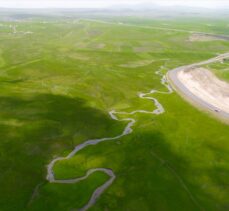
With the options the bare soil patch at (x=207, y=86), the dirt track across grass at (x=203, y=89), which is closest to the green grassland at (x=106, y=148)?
the dirt track across grass at (x=203, y=89)

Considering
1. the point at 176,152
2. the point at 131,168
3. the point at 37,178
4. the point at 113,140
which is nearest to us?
the point at 37,178

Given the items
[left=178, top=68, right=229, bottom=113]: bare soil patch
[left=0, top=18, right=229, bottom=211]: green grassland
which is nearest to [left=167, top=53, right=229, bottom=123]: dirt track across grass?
[left=178, top=68, right=229, bottom=113]: bare soil patch

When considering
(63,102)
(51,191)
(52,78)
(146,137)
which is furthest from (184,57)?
(51,191)

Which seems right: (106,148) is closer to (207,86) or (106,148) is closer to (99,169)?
(99,169)

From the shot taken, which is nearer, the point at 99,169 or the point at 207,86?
the point at 99,169

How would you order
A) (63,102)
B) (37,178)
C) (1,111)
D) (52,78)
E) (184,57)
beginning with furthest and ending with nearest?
(184,57), (52,78), (63,102), (1,111), (37,178)

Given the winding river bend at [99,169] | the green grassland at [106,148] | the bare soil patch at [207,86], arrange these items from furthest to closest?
the bare soil patch at [207,86] → the winding river bend at [99,169] → the green grassland at [106,148]

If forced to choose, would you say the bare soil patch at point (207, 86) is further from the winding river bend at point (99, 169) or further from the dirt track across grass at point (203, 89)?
the winding river bend at point (99, 169)

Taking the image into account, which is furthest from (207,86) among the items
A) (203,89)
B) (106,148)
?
(106,148)

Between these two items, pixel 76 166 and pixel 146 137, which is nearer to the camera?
pixel 76 166

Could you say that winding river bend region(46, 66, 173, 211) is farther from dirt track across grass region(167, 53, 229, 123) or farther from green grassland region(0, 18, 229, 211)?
dirt track across grass region(167, 53, 229, 123)

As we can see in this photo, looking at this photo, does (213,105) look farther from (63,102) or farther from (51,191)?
(51,191)
